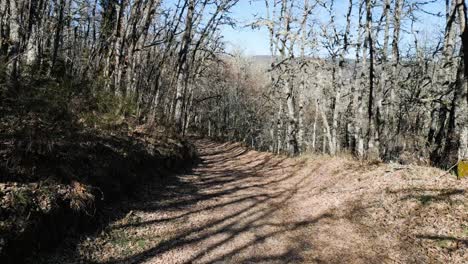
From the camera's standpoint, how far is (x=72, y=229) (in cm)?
581

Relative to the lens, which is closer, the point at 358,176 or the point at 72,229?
the point at 72,229

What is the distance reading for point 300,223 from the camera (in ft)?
26.0

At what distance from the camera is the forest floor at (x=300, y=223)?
6.04 metres

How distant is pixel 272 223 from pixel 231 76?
4655 cm

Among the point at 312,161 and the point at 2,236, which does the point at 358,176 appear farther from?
the point at 2,236

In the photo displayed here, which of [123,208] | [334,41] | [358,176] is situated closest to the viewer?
[123,208]

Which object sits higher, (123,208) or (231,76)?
(231,76)

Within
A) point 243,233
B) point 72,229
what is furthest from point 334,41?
point 72,229

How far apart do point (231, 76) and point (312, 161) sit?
134ft

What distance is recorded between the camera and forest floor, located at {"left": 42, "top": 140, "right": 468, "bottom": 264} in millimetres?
A: 6043

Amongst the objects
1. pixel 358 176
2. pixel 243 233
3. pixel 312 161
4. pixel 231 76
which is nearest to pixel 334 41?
pixel 312 161

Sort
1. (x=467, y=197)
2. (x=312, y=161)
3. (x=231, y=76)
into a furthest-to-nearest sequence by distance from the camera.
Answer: (x=231, y=76), (x=312, y=161), (x=467, y=197)

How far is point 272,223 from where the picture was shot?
7.88 meters

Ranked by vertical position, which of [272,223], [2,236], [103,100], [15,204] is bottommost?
[272,223]
